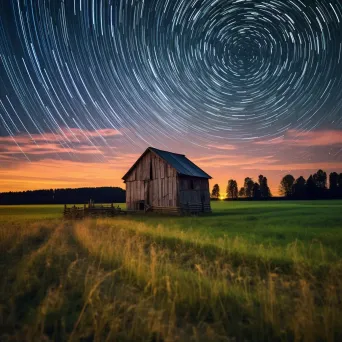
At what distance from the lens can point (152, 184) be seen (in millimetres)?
35656

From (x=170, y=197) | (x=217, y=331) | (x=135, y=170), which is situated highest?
(x=135, y=170)

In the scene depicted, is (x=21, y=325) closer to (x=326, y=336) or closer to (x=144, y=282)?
(x=144, y=282)

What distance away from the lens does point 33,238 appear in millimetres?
13844

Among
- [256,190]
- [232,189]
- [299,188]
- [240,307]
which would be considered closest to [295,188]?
[299,188]

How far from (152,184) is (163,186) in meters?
2.00

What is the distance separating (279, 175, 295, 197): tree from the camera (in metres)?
114

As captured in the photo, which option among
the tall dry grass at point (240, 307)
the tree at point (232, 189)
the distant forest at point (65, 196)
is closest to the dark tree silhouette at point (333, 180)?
the tree at point (232, 189)

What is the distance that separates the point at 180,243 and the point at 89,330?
7699 mm

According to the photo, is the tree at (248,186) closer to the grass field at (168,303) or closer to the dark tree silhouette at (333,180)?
the dark tree silhouette at (333,180)

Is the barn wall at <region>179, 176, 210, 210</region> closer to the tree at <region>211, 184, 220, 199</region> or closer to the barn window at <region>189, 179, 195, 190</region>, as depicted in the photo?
the barn window at <region>189, 179, 195, 190</region>

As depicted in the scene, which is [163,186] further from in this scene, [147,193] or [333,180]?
[333,180]

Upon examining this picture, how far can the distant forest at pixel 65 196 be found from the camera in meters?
105

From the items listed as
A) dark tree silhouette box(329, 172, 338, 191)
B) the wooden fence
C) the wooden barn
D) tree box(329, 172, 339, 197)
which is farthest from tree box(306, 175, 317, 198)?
the wooden fence

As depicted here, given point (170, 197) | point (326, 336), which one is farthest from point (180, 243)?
point (170, 197)
